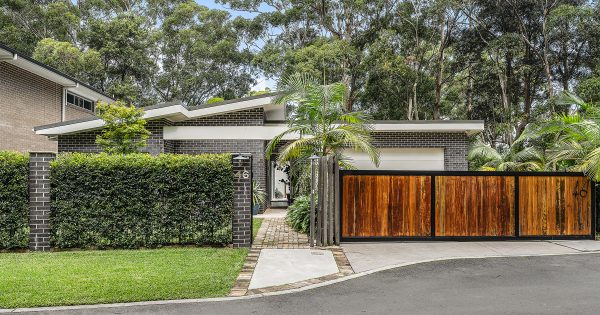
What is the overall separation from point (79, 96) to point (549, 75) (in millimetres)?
24109

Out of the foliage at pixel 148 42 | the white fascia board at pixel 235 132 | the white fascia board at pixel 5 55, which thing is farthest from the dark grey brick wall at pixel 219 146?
the foliage at pixel 148 42

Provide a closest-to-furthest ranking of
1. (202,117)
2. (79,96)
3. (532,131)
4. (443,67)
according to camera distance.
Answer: (532,131)
(202,117)
(79,96)
(443,67)

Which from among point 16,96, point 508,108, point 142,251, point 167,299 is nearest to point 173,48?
point 16,96

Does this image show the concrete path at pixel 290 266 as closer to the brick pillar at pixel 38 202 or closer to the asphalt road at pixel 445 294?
the asphalt road at pixel 445 294

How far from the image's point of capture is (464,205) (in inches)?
375

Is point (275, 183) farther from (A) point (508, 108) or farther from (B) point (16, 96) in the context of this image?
(A) point (508, 108)

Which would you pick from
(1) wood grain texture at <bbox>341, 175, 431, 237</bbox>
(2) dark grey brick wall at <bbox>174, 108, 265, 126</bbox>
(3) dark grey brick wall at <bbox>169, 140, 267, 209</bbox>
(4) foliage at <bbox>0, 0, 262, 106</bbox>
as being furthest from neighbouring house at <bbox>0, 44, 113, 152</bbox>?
(1) wood grain texture at <bbox>341, 175, 431, 237</bbox>

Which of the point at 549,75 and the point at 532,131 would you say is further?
the point at 549,75

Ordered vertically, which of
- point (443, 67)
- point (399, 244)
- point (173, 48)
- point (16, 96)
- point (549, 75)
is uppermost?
point (173, 48)

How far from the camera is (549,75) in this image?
922 inches

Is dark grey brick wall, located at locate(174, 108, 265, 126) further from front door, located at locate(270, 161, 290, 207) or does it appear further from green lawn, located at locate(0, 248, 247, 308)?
green lawn, located at locate(0, 248, 247, 308)

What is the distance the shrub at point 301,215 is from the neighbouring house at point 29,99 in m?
9.86

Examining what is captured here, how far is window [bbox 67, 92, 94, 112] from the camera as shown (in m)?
18.3

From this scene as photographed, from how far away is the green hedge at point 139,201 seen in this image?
27.5 feet
